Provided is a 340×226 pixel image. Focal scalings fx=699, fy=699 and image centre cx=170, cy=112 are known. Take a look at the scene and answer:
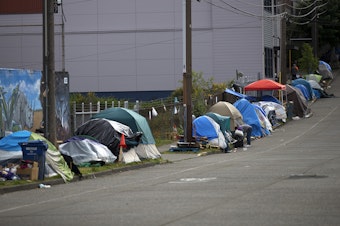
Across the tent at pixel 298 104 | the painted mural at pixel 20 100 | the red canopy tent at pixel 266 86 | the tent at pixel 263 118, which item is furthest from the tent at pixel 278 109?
the painted mural at pixel 20 100

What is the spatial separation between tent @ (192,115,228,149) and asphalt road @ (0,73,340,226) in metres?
6.98

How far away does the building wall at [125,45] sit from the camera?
5744 cm

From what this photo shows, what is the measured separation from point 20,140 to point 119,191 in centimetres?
504

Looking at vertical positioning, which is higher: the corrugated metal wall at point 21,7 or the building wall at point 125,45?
the corrugated metal wall at point 21,7

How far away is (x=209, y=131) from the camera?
33875 mm

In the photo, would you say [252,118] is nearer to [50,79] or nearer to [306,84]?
[306,84]

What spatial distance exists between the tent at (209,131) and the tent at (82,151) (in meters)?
10.3

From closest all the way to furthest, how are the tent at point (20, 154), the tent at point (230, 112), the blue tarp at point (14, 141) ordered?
the tent at point (20, 154) → the blue tarp at point (14, 141) → the tent at point (230, 112)

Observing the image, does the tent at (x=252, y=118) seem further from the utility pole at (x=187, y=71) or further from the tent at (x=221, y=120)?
the utility pole at (x=187, y=71)

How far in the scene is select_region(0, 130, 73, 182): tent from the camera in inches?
794

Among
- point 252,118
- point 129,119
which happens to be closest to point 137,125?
point 129,119

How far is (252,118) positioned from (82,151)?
1898 centimetres

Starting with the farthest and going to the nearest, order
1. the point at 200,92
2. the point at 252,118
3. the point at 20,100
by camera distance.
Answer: the point at 200,92 → the point at 252,118 → the point at 20,100

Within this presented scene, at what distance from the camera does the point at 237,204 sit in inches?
515
